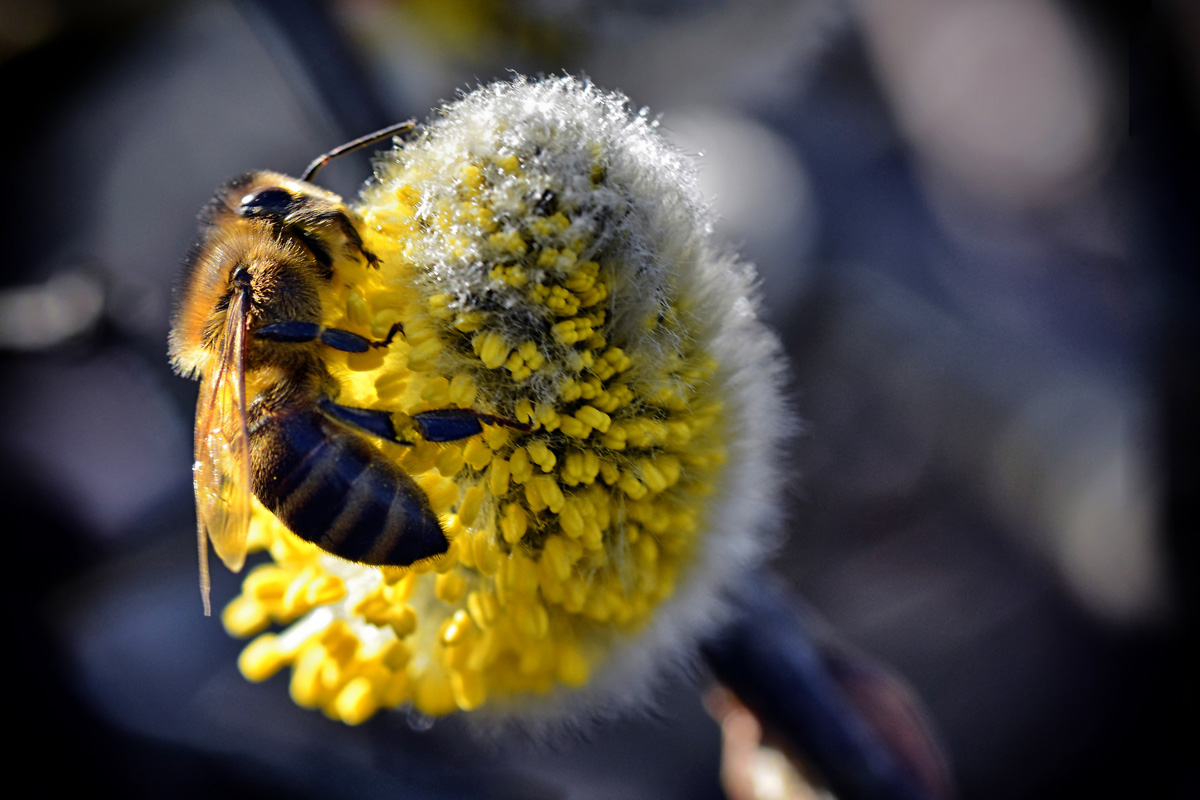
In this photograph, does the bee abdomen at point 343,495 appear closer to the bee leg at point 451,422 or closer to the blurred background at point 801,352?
the bee leg at point 451,422

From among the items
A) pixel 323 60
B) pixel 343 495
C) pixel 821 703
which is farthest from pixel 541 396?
pixel 323 60

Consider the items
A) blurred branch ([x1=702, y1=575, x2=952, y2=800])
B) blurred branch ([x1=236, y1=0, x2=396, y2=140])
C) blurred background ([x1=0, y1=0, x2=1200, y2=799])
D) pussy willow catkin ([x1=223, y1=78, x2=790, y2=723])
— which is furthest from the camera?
blurred background ([x1=0, y1=0, x2=1200, y2=799])

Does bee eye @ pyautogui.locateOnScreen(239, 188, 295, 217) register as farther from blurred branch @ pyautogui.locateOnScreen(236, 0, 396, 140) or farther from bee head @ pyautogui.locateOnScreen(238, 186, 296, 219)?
blurred branch @ pyautogui.locateOnScreen(236, 0, 396, 140)

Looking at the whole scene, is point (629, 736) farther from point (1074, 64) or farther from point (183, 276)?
point (1074, 64)

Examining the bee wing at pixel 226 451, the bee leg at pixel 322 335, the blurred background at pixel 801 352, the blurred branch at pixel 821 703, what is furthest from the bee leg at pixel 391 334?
the blurred background at pixel 801 352

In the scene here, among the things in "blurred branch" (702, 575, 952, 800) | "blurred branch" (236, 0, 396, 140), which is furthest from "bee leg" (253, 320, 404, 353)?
"blurred branch" (236, 0, 396, 140)

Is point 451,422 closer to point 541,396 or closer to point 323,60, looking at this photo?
point 541,396
